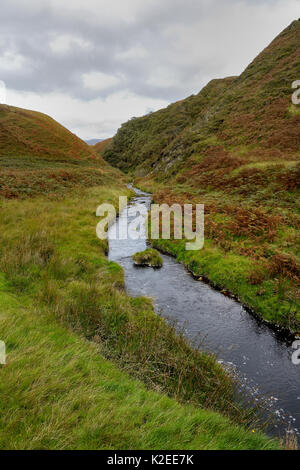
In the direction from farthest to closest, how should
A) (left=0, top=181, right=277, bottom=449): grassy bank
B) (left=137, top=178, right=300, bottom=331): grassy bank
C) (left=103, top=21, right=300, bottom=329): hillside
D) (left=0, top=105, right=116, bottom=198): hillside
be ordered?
(left=0, top=105, right=116, bottom=198): hillside, (left=103, top=21, right=300, bottom=329): hillside, (left=137, top=178, right=300, bottom=331): grassy bank, (left=0, top=181, right=277, bottom=449): grassy bank

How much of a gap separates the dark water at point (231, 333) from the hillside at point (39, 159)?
60.1 ft

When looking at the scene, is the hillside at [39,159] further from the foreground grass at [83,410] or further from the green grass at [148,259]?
the foreground grass at [83,410]

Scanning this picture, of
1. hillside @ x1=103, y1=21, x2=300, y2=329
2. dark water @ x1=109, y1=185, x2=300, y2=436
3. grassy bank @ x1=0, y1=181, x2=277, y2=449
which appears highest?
hillside @ x1=103, y1=21, x2=300, y2=329

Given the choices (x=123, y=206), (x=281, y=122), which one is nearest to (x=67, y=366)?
(x=123, y=206)

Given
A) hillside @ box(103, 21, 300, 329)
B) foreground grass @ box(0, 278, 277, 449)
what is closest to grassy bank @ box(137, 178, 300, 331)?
hillside @ box(103, 21, 300, 329)

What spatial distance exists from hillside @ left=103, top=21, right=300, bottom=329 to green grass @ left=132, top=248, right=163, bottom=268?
5.21ft

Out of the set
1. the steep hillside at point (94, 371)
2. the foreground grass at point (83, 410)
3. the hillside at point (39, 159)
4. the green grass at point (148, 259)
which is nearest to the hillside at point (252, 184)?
the green grass at point (148, 259)

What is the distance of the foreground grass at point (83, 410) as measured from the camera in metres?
3.92

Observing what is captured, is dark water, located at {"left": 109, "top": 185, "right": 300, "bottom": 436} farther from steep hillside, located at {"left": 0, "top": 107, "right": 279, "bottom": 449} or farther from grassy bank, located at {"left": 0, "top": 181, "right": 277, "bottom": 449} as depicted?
grassy bank, located at {"left": 0, "top": 181, "right": 277, "bottom": 449}

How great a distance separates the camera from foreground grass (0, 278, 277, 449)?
3.92 m

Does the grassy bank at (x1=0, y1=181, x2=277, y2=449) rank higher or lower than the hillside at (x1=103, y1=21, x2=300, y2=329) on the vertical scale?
lower

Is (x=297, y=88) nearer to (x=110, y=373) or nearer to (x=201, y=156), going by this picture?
(x=201, y=156)

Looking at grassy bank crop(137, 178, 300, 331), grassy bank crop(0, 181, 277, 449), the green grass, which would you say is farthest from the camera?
the green grass
